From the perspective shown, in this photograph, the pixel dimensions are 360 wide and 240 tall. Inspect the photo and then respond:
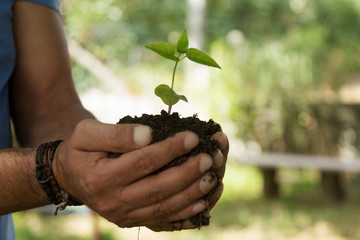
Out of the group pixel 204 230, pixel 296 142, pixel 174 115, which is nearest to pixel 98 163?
pixel 174 115

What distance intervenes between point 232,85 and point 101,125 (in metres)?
4.66

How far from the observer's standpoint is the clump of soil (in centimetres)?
97

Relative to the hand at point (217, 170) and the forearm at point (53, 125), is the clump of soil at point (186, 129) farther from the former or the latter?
the forearm at point (53, 125)

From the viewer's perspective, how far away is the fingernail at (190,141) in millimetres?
930

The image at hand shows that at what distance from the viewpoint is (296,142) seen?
5773 mm

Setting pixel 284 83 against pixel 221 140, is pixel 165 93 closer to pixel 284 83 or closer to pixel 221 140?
pixel 221 140

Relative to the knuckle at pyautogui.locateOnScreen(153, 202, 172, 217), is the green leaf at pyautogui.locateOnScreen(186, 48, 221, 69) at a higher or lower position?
higher

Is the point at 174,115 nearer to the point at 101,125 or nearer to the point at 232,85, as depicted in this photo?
the point at 101,125

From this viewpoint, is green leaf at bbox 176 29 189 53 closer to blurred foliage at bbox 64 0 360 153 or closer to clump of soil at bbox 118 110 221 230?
clump of soil at bbox 118 110 221 230

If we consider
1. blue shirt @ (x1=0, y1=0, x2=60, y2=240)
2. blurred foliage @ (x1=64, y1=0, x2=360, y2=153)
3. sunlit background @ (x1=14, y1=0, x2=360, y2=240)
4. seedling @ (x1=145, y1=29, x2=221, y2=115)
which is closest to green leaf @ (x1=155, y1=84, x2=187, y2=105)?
seedling @ (x1=145, y1=29, x2=221, y2=115)

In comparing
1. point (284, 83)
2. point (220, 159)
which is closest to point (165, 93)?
point (220, 159)

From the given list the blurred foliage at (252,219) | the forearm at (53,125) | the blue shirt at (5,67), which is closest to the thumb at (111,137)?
the forearm at (53,125)

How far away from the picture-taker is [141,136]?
36.2 inches

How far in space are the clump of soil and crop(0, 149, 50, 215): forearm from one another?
0.72 feet
